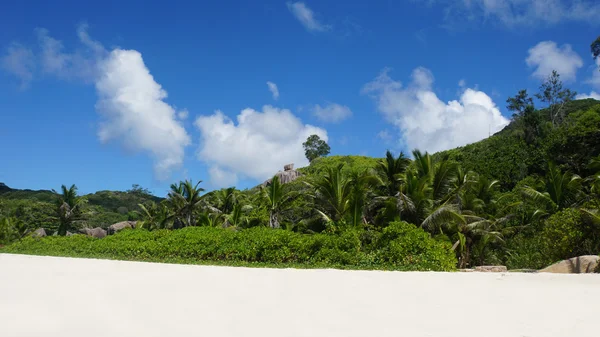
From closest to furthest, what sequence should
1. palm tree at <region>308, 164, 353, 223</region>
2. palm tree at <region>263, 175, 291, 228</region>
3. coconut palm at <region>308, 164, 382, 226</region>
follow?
coconut palm at <region>308, 164, 382, 226</region> → palm tree at <region>308, 164, 353, 223</region> → palm tree at <region>263, 175, 291, 228</region>

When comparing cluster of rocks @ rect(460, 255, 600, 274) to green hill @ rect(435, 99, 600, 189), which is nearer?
cluster of rocks @ rect(460, 255, 600, 274)

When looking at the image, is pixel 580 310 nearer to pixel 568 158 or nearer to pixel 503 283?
pixel 503 283

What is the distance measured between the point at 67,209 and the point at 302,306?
115ft

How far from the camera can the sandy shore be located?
5.30 metres

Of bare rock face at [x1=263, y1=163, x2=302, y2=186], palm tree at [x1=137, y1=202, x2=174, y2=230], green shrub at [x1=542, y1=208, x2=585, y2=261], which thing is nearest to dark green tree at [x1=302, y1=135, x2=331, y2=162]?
bare rock face at [x1=263, y1=163, x2=302, y2=186]

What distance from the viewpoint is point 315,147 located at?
74.8 meters

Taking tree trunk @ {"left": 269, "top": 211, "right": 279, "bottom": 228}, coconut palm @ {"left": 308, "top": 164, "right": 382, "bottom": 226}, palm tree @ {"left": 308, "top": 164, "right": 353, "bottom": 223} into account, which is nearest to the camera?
coconut palm @ {"left": 308, "top": 164, "right": 382, "bottom": 226}

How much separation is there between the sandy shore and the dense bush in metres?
3.37

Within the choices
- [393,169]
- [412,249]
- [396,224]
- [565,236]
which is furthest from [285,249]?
[565,236]

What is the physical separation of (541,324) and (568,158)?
29.3 metres

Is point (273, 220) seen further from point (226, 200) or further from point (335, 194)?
point (226, 200)

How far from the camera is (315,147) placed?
245 ft

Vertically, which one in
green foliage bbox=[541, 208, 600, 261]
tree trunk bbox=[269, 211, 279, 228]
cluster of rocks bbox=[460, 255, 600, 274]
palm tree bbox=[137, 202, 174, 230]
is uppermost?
palm tree bbox=[137, 202, 174, 230]

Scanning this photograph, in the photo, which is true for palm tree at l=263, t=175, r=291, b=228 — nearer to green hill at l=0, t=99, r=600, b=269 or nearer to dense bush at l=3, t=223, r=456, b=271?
green hill at l=0, t=99, r=600, b=269
